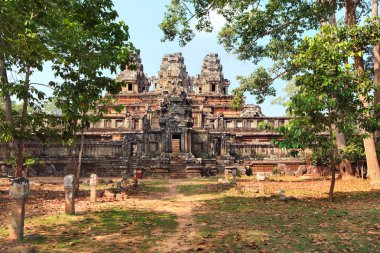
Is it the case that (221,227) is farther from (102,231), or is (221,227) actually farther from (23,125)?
(23,125)

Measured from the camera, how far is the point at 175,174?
31.0 metres

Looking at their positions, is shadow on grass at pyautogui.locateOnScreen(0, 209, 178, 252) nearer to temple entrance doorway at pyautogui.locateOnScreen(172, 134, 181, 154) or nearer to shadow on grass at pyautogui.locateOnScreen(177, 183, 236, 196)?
shadow on grass at pyautogui.locateOnScreen(177, 183, 236, 196)

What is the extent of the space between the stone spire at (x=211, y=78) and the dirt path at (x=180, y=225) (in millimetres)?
47086

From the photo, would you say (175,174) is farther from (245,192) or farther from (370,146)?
(370,146)

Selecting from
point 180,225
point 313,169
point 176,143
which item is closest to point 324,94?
point 180,225

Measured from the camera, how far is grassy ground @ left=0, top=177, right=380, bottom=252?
716 cm

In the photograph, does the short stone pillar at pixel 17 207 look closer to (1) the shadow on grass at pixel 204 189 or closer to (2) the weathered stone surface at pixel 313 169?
(1) the shadow on grass at pixel 204 189

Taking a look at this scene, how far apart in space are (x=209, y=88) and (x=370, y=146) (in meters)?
45.8

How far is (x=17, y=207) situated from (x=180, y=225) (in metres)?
4.26

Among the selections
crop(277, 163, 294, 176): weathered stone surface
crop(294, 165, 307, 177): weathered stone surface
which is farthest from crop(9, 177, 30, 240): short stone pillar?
crop(277, 163, 294, 176): weathered stone surface

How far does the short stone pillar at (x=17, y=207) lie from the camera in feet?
25.5

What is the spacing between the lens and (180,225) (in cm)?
951

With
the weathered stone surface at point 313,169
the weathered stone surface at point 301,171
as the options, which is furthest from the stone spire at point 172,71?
the weathered stone surface at point 313,169

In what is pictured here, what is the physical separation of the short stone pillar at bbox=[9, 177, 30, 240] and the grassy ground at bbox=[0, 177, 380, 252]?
0.87 ft
